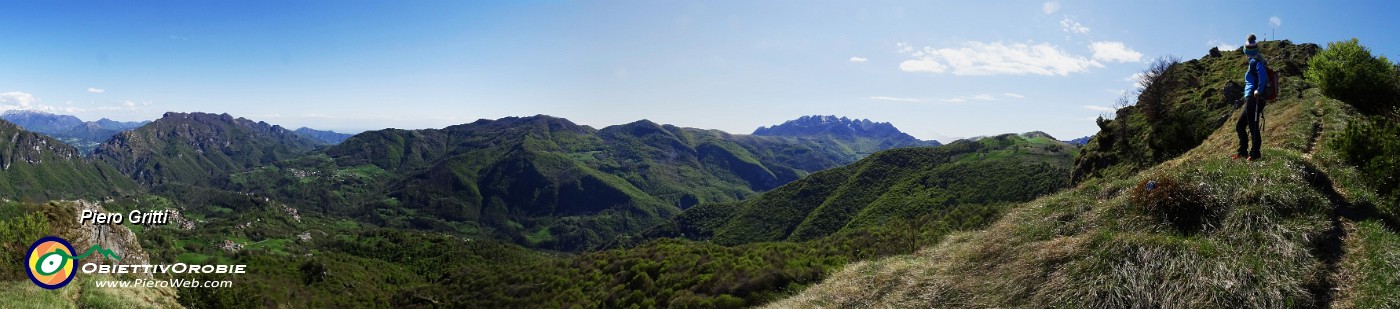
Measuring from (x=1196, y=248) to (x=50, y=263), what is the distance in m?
39.1

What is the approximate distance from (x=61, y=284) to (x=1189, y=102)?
6226 centimetres

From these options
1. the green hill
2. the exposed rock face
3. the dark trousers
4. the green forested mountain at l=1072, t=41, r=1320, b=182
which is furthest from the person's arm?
the exposed rock face

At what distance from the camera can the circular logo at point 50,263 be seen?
21.6 meters

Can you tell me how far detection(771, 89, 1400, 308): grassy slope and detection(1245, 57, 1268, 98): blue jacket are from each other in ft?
6.55

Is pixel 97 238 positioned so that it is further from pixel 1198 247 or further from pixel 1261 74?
pixel 1261 74

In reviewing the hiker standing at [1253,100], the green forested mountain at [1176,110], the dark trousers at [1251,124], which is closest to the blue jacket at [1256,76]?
the hiker standing at [1253,100]

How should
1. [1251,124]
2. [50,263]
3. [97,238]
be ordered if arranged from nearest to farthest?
[1251,124] → [50,263] → [97,238]

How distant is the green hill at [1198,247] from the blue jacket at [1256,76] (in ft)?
6.39

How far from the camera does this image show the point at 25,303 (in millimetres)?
17312

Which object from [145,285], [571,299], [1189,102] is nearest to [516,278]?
[571,299]

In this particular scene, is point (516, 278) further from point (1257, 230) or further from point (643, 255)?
point (1257, 230)

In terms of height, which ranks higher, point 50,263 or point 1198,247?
point 1198,247

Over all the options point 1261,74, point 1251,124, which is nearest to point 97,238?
point 1251,124

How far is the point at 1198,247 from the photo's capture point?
38.1 feet
